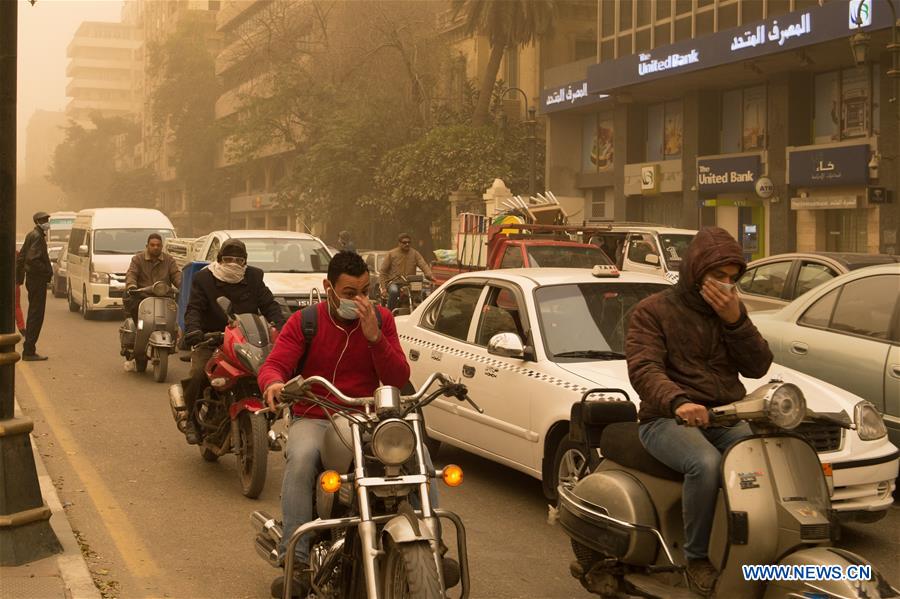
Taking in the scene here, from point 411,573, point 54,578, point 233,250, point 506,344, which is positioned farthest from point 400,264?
point 411,573

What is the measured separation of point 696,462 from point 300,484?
5.60 feet

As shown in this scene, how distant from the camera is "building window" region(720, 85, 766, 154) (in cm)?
3256

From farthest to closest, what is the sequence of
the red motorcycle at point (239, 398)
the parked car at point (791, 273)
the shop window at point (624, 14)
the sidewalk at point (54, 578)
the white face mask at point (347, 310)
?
the shop window at point (624, 14), the parked car at point (791, 273), the red motorcycle at point (239, 398), the sidewalk at point (54, 578), the white face mask at point (347, 310)

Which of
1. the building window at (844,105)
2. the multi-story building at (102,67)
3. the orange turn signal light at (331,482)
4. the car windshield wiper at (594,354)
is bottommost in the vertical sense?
the orange turn signal light at (331,482)

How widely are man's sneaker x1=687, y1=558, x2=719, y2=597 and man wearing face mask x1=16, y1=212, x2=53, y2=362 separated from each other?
13.0m

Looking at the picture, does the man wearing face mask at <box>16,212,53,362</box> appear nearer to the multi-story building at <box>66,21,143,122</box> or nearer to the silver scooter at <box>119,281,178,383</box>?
the silver scooter at <box>119,281,178,383</box>

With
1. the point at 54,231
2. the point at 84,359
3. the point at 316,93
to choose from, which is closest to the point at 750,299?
the point at 84,359

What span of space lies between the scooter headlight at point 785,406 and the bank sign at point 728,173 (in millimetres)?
27870

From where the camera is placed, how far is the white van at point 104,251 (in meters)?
22.8

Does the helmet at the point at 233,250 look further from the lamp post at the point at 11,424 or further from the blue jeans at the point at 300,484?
the blue jeans at the point at 300,484

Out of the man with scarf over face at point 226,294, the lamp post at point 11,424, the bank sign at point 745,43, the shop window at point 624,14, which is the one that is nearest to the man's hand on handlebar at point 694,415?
the lamp post at point 11,424

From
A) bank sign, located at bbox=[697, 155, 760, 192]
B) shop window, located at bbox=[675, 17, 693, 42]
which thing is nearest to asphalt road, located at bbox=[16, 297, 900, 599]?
bank sign, located at bbox=[697, 155, 760, 192]

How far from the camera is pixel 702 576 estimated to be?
4.70 meters

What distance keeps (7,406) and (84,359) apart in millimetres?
10733
